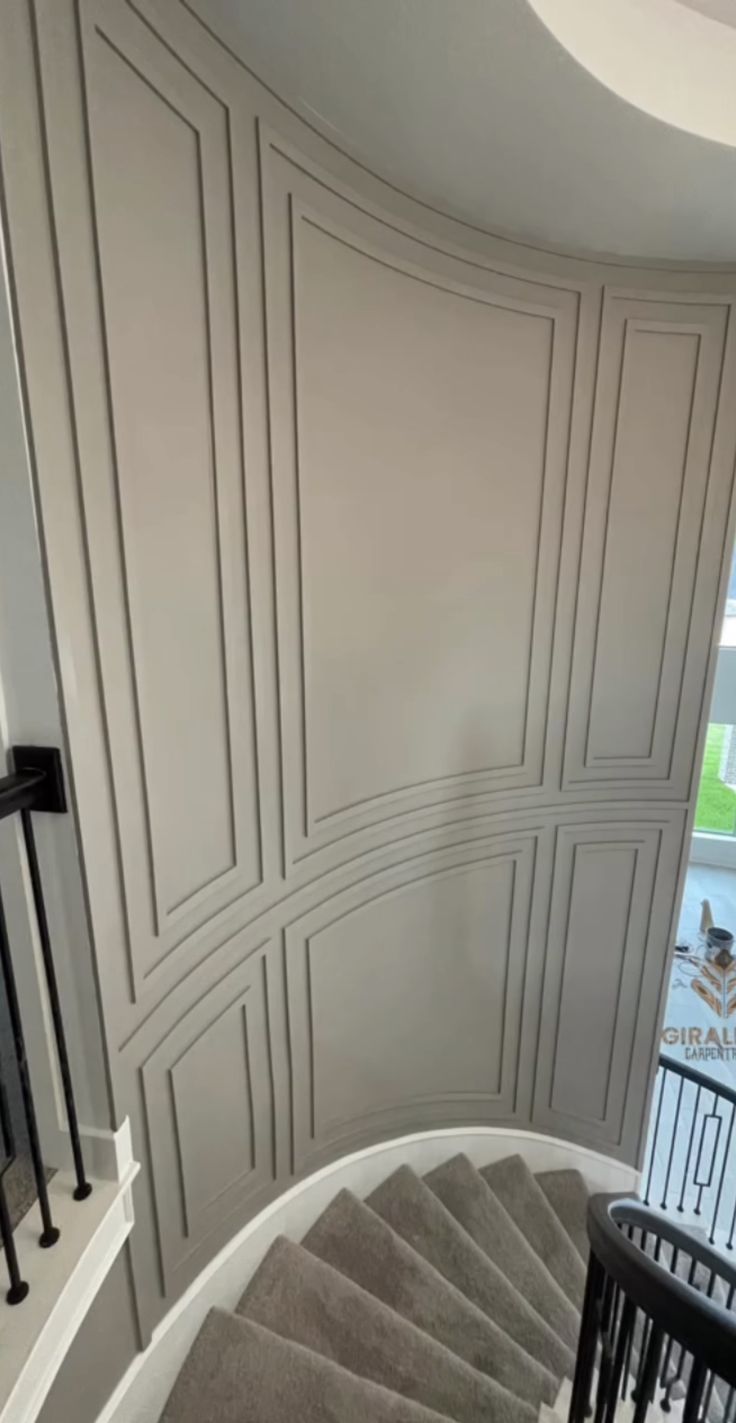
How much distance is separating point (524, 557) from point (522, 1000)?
189 centimetres

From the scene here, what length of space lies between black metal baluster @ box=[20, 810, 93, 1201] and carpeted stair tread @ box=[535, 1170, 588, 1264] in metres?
2.53

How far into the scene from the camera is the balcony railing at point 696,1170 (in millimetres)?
4066

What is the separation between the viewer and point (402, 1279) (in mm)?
2312

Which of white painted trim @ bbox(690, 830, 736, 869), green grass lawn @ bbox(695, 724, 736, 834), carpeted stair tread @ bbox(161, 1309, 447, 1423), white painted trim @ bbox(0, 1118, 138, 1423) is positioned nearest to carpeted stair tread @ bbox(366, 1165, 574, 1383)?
carpeted stair tread @ bbox(161, 1309, 447, 1423)

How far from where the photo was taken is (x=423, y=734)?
8.02 feet

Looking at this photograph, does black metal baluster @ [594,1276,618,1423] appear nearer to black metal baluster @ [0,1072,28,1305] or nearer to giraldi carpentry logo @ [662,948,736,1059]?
black metal baluster @ [0,1072,28,1305]

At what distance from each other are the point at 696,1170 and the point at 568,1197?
1535mm

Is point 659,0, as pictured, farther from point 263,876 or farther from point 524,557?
point 263,876

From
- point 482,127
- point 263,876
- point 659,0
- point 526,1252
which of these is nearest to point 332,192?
point 482,127

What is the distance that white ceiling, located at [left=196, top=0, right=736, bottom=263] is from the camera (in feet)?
4.48

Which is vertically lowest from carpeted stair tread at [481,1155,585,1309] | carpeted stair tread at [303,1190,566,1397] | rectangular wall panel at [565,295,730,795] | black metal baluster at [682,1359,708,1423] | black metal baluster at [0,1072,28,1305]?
carpeted stair tread at [481,1155,585,1309]

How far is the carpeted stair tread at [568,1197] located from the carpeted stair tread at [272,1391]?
1.57m

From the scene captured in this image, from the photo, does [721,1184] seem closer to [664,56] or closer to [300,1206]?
[300,1206]

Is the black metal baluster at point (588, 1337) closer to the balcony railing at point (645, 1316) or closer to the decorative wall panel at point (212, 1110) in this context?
the balcony railing at point (645, 1316)
